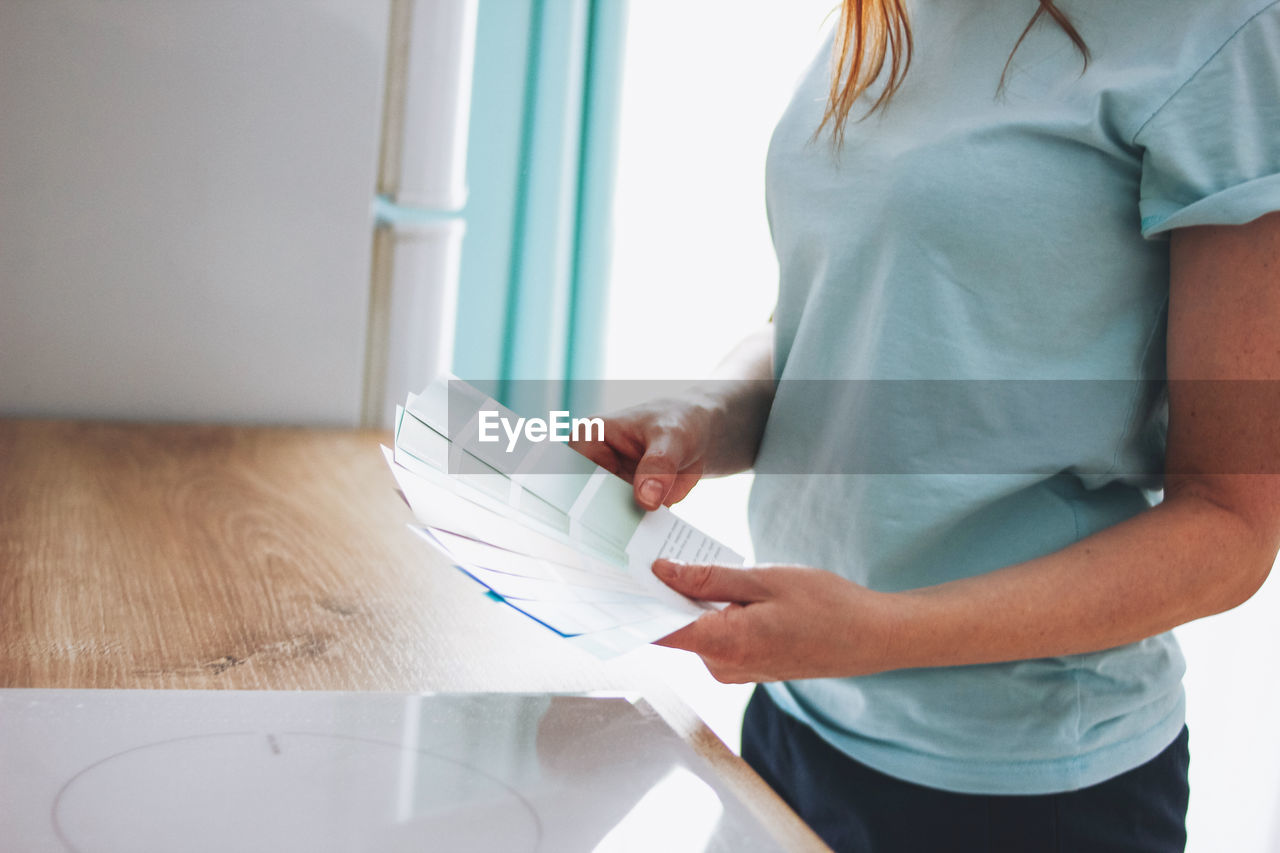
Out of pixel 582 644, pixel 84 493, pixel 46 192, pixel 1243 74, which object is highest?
pixel 1243 74

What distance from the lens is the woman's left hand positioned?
0.46 m

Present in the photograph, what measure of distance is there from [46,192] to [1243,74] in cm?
124

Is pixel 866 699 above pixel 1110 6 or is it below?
below

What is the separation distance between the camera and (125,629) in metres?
0.57

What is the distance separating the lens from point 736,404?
0.73 meters

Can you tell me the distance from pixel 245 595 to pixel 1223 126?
24.9 inches

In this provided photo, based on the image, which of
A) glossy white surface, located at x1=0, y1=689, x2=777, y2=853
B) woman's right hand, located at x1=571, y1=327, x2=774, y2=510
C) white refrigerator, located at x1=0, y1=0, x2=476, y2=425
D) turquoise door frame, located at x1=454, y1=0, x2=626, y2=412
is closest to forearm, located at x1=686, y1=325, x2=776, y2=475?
woman's right hand, located at x1=571, y1=327, x2=774, y2=510

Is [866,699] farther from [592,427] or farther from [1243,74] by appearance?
[1243,74]

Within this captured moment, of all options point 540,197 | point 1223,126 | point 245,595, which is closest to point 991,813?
point 1223,126

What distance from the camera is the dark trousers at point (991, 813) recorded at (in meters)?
0.56

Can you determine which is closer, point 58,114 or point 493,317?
point 58,114

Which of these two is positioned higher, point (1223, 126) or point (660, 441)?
point (1223, 126)

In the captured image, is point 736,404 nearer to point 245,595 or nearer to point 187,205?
point 245,595

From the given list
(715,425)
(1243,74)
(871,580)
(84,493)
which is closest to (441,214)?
(84,493)
